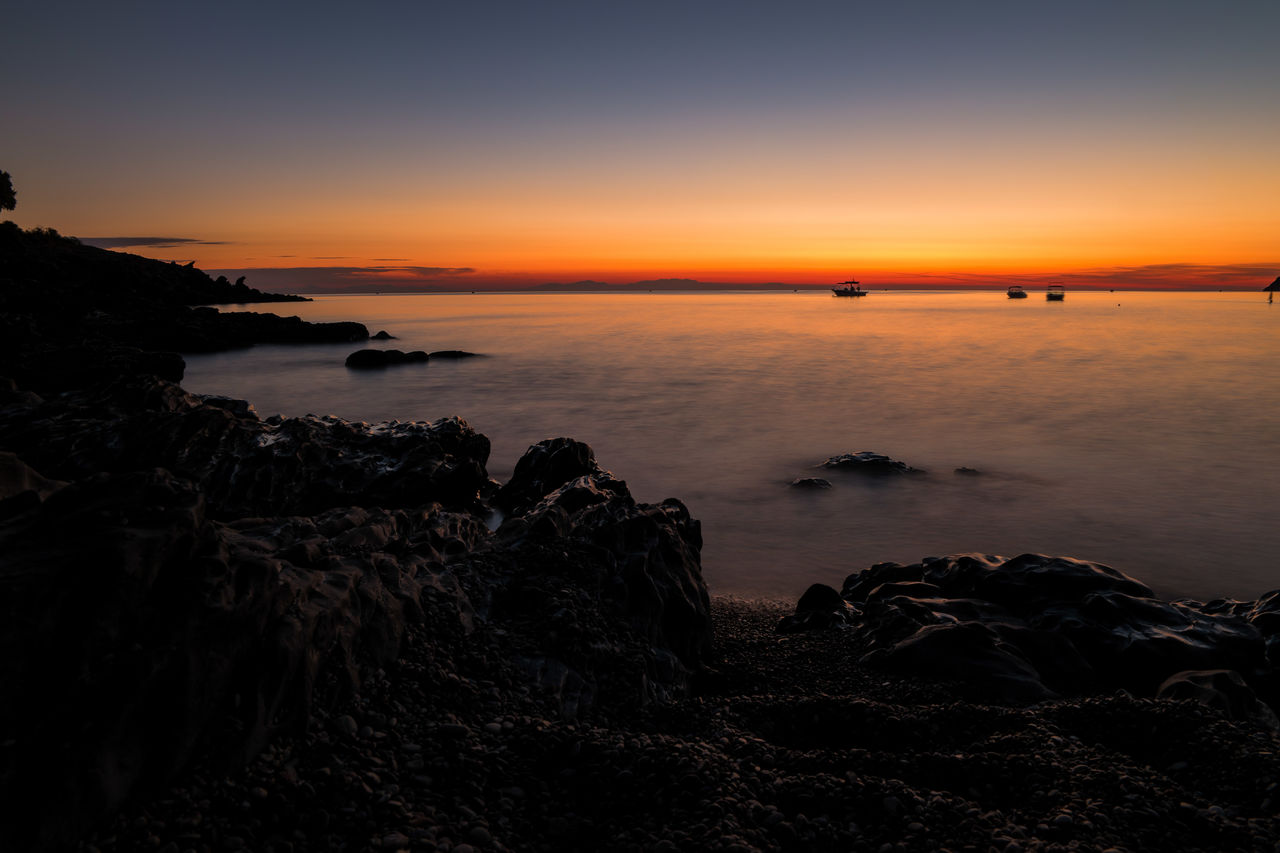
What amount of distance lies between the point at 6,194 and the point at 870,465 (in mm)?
68080

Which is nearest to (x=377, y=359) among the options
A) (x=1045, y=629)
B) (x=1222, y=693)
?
(x=1045, y=629)

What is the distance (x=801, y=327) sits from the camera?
65625 mm

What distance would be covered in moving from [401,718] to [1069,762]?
13.6 ft

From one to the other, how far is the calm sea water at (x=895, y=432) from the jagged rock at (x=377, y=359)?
1.35 m

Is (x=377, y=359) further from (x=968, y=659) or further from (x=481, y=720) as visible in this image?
(x=968, y=659)

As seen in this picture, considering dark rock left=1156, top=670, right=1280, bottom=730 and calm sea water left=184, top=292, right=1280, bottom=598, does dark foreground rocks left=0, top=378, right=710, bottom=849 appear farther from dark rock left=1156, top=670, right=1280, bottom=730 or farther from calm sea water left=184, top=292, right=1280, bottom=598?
dark rock left=1156, top=670, right=1280, bottom=730

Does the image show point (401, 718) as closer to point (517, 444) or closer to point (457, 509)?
point (457, 509)

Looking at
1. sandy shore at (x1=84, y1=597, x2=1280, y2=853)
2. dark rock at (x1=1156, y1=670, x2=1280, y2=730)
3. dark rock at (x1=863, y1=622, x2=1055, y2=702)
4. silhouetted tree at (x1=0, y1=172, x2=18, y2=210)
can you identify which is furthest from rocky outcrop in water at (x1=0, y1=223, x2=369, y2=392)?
dark rock at (x1=1156, y1=670, x2=1280, y2=730)

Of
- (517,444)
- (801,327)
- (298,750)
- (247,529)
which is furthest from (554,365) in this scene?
(801,327)

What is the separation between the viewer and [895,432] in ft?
64.0

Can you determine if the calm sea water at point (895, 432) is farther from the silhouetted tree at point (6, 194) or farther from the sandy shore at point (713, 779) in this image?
the silhouetted tree at point (6, 194)

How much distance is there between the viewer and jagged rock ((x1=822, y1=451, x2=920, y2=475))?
14.6 meters

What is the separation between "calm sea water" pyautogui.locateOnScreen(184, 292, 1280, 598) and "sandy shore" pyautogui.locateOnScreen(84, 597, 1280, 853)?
4.50 meters

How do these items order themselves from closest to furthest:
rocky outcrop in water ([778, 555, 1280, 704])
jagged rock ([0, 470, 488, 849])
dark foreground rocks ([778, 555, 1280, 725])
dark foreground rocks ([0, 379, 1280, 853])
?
jagged rock ([0, 470, 488, 849])
dark foreground rocks ([0, 379, 1280, 853])
dark foreground rocks ([778, 555, 1280, 725])
rocky outcrop in water ([778, 555, 1280, 704])
